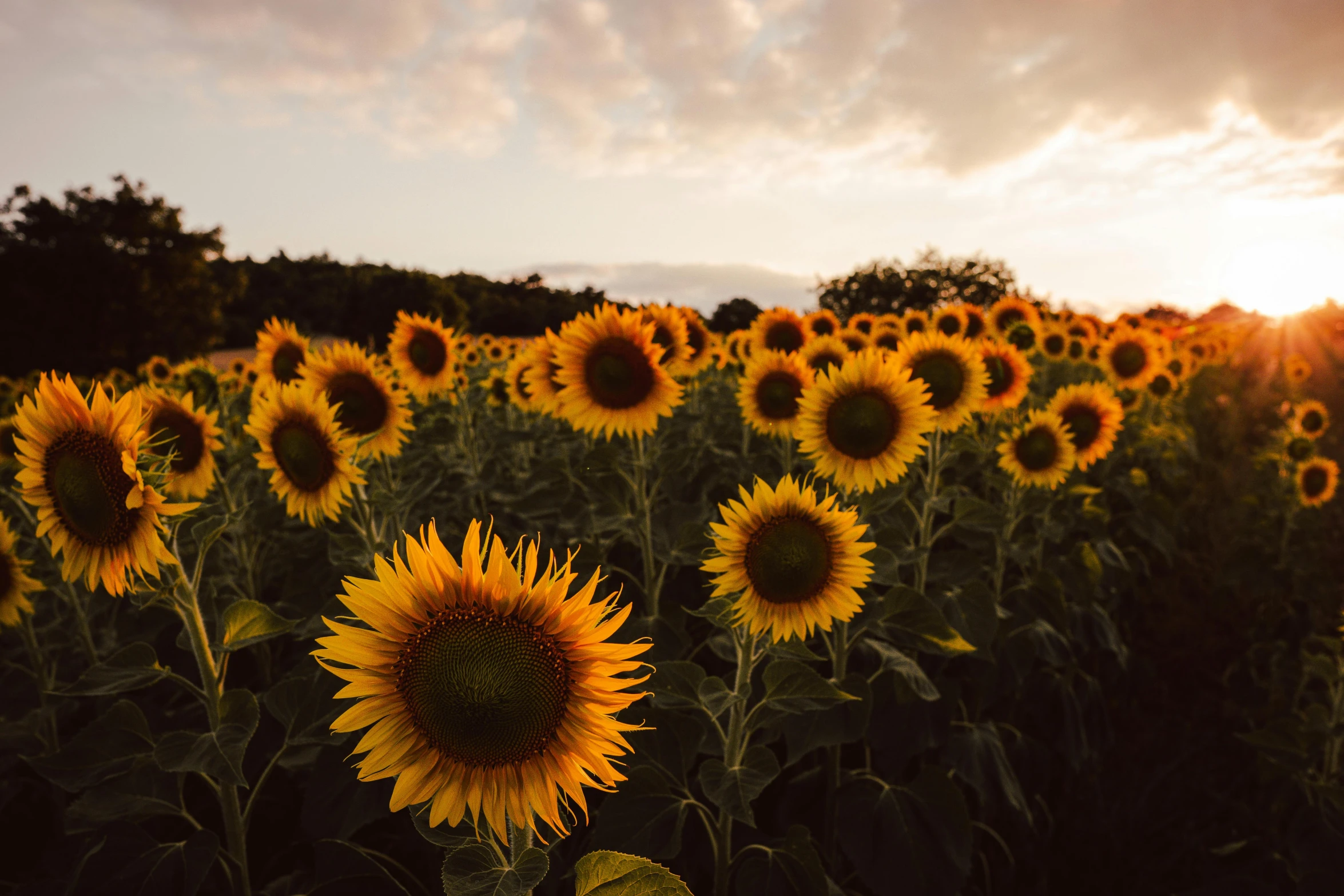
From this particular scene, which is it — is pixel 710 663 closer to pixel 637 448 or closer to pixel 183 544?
pixel 637 448

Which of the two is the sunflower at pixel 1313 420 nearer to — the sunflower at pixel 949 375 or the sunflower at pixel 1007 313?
the sunflower at pixel 1007 313

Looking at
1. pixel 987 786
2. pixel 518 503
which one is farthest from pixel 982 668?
pixel 518 503

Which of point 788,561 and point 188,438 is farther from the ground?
point 188,438

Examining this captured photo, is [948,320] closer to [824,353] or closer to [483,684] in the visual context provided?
[824,353]

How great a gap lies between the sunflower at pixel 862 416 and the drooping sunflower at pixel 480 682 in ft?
7.48

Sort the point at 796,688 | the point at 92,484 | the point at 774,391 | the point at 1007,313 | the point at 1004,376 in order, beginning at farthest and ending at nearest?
the point at 1007,313, the point at 1004,376, the point at 774,391, the point at 796,688, the point at 92,484

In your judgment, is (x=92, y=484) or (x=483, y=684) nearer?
(x=483, y=684)

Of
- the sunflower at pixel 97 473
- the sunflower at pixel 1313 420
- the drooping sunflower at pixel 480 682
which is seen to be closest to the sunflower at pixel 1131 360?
the sunflower at pixel 1313 420

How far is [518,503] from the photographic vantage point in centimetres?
427

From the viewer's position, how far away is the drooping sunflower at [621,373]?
4.25 metres

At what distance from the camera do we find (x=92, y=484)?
2.07 m

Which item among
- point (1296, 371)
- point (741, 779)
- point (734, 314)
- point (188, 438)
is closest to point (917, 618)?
point (741, 779)

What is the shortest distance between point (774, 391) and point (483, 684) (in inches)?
138

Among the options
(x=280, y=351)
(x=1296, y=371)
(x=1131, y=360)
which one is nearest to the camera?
(x=280, y=351)
